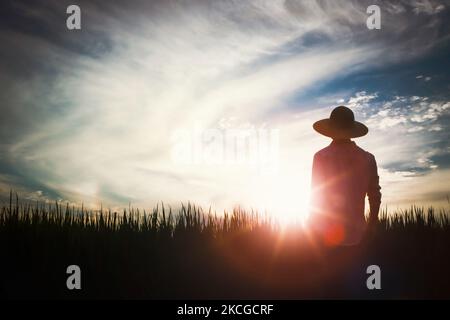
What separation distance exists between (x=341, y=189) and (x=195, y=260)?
3.09 m

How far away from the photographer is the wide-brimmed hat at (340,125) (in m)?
6.14

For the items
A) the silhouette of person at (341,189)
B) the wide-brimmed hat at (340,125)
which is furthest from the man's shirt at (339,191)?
the wide-brimmed hat at (340,125)

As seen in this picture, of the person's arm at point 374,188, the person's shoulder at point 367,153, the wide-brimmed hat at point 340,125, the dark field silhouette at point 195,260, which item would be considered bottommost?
the dark field silhouette at point 195,260

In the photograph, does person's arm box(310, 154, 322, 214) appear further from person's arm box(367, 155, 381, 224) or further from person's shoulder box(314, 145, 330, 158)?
person's arm box(367, 155, 381, 224)

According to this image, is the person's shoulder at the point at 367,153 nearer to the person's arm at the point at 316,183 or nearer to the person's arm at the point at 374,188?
the person's arm at the point at 374,188

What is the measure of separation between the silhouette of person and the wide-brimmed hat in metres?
0.01

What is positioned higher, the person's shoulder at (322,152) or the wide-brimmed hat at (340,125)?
the wide-brimmed hat at (340,125)

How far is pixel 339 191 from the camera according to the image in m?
5.89

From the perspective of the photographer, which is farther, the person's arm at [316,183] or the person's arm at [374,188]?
the person's arm at [374,188]

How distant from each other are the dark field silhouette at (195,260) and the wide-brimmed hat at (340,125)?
143 cm

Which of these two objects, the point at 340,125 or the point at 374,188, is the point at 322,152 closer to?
the point at 340,125

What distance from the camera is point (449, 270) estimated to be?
8492 millimetres

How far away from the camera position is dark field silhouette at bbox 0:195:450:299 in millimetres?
7012
